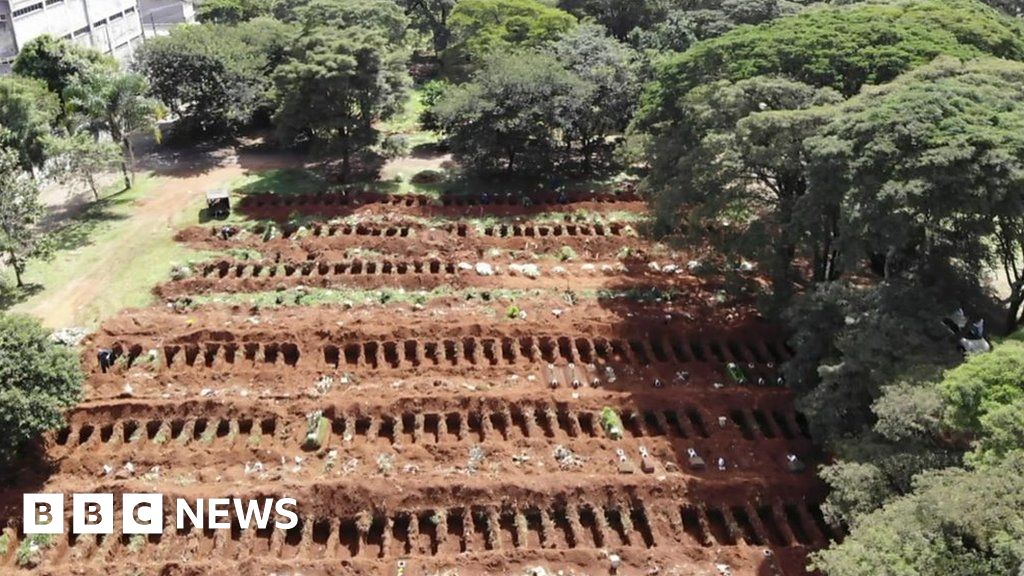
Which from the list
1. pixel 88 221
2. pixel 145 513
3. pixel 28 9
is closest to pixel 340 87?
pixel 88 221

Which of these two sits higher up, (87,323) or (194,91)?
(194,91)

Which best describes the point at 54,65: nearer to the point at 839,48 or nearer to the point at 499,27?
the point at 499,27

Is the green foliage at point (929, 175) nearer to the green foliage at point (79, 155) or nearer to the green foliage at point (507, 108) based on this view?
the green foliage at point (507, 108)

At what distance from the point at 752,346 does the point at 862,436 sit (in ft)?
26.0

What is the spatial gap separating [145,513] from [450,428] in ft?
28.6

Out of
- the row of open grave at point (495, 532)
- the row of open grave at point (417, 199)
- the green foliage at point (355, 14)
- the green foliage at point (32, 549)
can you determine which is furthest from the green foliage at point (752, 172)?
the green foliage at point (355, 14)

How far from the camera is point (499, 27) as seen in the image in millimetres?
50562

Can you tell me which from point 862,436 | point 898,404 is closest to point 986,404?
point 898,404

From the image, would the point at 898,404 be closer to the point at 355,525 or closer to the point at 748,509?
the point at 748,509

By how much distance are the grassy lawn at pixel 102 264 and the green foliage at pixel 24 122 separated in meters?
3.68

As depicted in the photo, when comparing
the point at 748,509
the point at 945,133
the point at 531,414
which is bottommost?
the point at 748,509

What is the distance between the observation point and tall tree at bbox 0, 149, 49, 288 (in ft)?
93.5

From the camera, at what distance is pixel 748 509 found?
798 inches

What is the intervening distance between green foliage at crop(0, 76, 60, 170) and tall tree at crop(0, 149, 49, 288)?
90.5 inches
